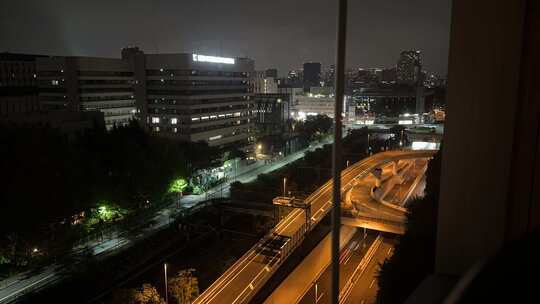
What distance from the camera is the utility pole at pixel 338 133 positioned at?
1.70 meters

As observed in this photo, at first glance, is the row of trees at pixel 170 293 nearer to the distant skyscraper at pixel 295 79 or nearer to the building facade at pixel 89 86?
the building facade at pixel 89 86

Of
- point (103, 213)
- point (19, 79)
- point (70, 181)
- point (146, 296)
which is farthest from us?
point (19, 79)

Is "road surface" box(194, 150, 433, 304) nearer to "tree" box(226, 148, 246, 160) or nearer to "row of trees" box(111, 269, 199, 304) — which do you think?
"row of trees" box(111, 269, 199, 304)

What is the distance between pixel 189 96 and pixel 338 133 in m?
20.5

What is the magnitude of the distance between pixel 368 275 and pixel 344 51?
8837 millimetres

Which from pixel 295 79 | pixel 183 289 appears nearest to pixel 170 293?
pixel 183 289

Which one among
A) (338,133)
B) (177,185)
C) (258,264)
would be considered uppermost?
(338,133)

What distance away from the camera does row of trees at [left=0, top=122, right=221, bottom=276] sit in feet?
28.0

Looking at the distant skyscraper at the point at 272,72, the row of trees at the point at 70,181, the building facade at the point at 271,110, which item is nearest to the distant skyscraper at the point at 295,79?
the distant skyscraper at the point at 272,72

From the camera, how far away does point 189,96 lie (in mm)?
21500

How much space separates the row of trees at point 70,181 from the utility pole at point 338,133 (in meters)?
8.51

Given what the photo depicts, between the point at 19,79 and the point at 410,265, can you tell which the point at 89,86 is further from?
the point at 410,265

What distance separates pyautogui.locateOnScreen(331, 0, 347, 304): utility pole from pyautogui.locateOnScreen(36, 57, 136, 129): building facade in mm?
21791

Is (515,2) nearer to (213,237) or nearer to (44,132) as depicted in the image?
(44,132)
